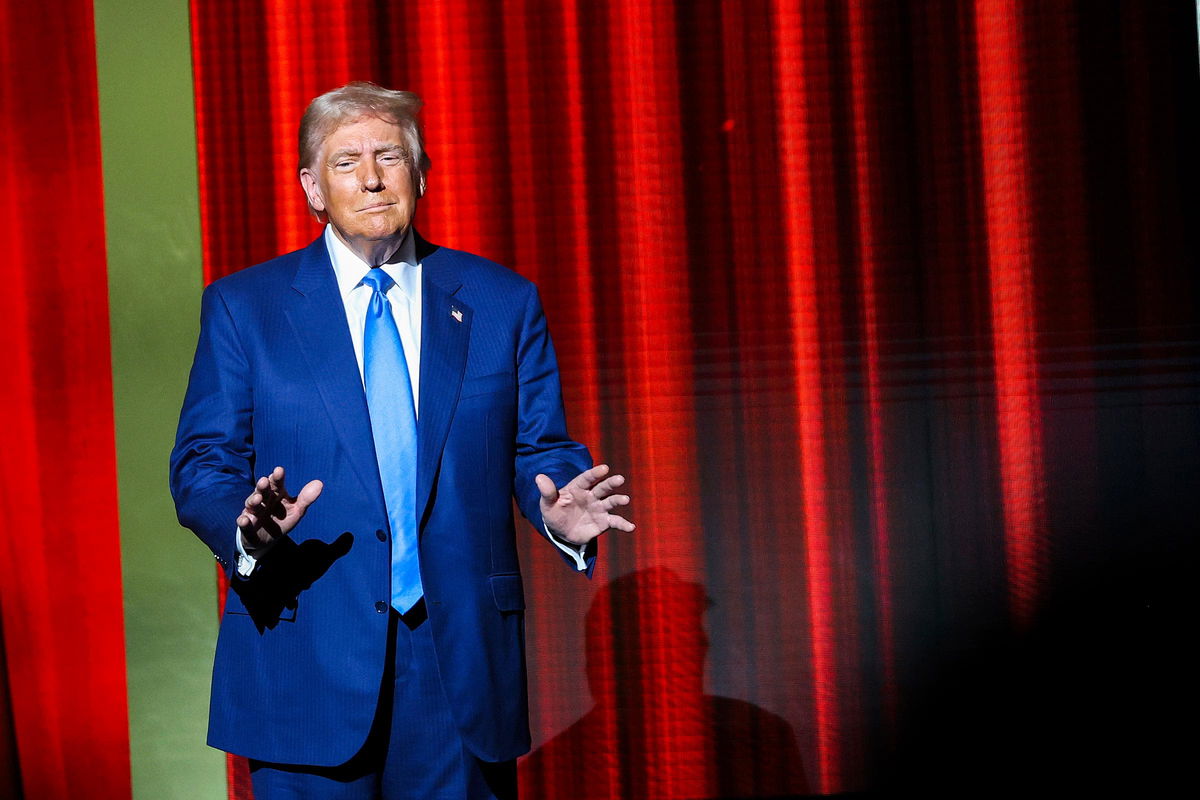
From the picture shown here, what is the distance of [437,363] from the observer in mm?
1586

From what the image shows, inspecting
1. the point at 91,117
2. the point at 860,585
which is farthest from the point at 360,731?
the point at 91,117

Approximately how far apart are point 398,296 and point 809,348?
1675 mm

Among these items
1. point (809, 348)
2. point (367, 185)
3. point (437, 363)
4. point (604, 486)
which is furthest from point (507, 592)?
point (809, 348)

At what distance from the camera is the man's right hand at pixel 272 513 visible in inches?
53.4

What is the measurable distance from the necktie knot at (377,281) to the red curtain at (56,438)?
1.73 m

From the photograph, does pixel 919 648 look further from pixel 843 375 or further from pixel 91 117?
pixel 91 117

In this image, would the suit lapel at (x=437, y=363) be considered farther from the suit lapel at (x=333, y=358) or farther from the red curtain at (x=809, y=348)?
the red curtain at (x=809, y=348)

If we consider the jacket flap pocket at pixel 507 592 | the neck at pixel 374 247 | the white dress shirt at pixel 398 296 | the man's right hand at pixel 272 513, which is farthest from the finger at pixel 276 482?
the neck at pixel 374 247

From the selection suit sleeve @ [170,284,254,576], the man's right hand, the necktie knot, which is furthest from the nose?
the man's right hand

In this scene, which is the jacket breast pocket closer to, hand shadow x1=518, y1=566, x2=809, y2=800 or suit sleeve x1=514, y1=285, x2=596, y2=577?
suit sleeve x1=514, y1=285, x2=596, y2=577

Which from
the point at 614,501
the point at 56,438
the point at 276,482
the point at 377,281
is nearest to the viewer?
the point at 276,482

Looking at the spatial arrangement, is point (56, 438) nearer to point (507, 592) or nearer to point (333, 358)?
point (333, 358)

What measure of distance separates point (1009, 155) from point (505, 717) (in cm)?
234

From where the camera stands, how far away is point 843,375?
3.10m
